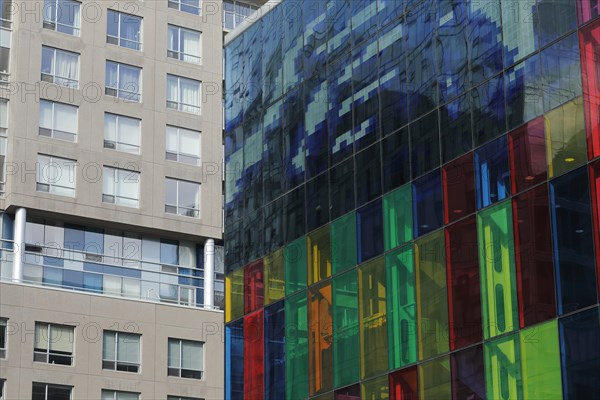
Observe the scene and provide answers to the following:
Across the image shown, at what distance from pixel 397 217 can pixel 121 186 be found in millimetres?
32499

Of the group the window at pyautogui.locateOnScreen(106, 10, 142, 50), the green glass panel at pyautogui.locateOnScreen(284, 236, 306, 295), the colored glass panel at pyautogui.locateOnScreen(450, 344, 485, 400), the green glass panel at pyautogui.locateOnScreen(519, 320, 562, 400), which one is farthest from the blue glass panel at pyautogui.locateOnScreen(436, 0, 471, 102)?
the window at pyautogui.locateOnScreen(106, 10, 142, 50)

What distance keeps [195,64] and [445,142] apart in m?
37.3

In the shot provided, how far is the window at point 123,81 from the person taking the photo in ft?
198

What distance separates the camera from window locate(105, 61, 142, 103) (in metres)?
60.2

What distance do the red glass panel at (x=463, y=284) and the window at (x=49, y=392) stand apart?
31068 millimetres

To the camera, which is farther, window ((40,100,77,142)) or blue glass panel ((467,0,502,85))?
window ((40,100,77,142))

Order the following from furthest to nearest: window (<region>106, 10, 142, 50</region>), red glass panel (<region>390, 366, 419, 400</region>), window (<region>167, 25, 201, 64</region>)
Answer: window (<region>167, 25, 201, 64</region>), window (<region>106, 10, 142, 50</region>), red glass panel (<region>390, 366, 419, 400</region>)

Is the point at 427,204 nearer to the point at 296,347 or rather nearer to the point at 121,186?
the point at 296,347

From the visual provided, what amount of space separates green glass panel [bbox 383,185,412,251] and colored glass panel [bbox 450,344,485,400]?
3.24 m

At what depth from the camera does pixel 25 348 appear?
53.6m

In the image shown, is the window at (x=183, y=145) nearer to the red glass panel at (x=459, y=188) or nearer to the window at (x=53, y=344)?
the window at (x=53, y=344)

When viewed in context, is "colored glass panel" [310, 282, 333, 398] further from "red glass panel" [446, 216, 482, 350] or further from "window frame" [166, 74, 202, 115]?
"window frame" [166, 74, 202, 115]

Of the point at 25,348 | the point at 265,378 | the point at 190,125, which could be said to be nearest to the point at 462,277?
the point at 265,378

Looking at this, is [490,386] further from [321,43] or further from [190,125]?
[190,125]
